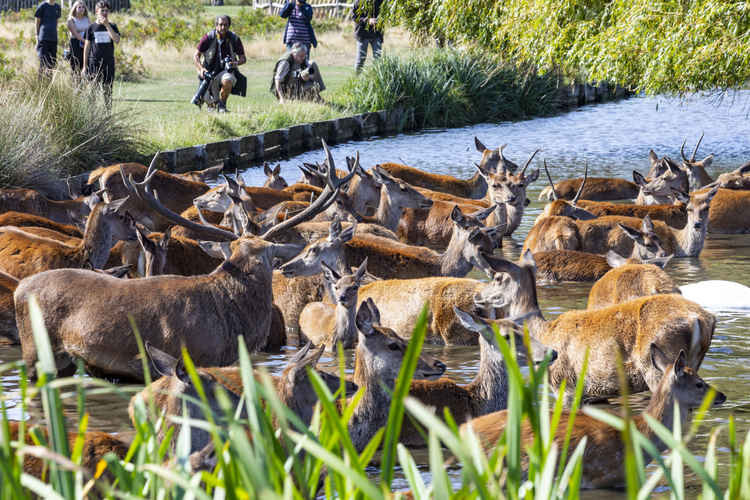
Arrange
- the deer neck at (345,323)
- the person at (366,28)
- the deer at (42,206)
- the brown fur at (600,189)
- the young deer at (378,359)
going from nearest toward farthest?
the young deer at (378,359), the deer neck at (345,323), the deer at (42,206), the brown fur at (600,189), the person at (366,28)

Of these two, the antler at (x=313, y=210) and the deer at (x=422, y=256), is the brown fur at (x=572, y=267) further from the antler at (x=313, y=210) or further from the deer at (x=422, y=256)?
the antler at (x=313, y=210)

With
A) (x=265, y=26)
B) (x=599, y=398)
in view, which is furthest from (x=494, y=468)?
(x=265, y=26)

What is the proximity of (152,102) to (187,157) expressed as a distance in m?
6.75

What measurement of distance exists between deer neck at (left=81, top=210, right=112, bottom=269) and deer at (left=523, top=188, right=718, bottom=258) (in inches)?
164

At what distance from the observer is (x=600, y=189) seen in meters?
14.1

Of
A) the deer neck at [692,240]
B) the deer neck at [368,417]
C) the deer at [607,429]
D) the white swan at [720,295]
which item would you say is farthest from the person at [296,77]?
the deer at [607,429]

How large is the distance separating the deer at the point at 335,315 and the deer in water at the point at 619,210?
4090mm

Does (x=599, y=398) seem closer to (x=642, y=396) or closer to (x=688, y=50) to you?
(x=642, y=396)

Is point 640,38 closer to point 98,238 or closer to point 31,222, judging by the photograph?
point 31,222

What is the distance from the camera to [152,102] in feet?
72.7

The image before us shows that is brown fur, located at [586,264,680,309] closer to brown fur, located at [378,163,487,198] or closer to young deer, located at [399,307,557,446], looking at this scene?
young deer, located at [399,307,557,446]

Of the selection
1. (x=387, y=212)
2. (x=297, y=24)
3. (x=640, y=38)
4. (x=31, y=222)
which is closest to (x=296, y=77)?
(x=297, y=24)

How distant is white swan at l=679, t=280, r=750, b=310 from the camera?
8047 mm

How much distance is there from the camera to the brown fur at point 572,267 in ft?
30.0
